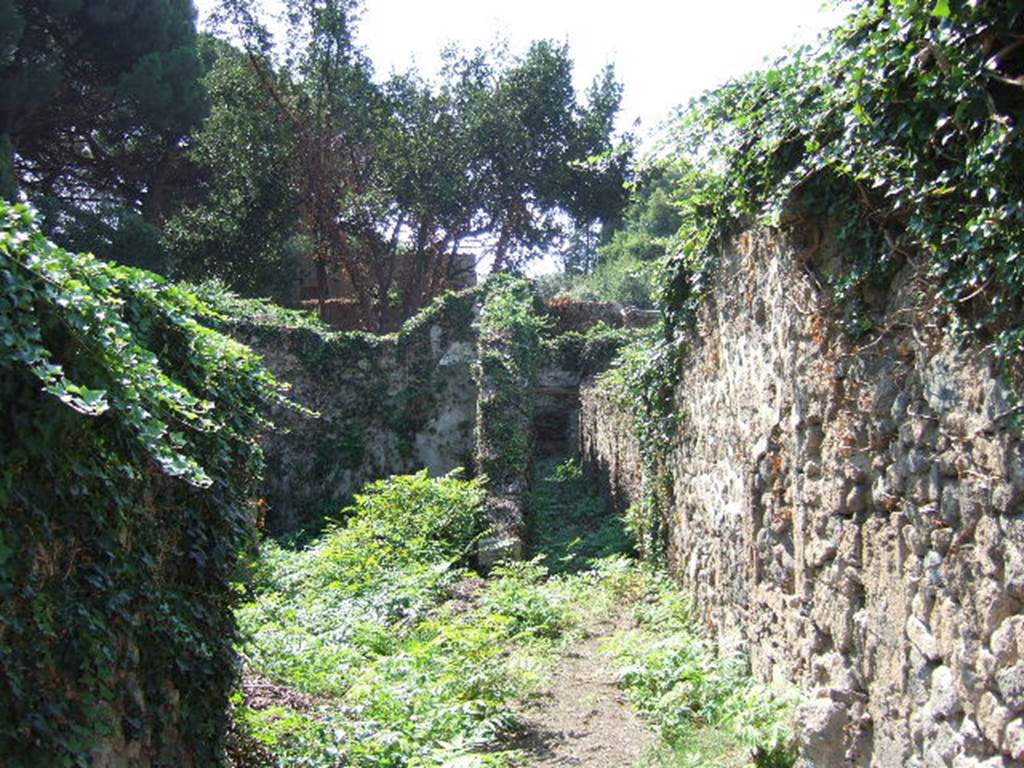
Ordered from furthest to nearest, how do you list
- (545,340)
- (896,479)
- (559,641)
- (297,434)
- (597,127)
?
(597,127), (545,340), (297,434), (559,641), (896,479)

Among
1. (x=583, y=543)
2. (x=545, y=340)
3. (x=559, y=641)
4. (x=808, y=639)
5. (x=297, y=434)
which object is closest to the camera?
(x=808, y=639)

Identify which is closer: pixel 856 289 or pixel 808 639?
pixel 856 289

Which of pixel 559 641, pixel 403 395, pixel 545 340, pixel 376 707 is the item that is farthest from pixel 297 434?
pixel 376 707

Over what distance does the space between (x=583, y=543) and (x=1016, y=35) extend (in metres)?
11.4

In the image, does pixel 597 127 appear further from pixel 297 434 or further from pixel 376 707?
pixel 376 707

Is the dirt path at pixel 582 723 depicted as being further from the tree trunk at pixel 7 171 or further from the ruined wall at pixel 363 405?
the tree trunk at pixel 7 171

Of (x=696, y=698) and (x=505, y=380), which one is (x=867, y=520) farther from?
(x=505, y=380)

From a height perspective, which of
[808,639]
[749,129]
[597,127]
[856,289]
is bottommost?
[808,639]

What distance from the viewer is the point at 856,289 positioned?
473 centimetres

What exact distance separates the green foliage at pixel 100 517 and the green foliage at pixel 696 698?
110 inches

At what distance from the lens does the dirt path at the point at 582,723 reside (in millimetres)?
6301

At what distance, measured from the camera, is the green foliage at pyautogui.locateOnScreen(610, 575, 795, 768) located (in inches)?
219

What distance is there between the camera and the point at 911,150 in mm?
3918

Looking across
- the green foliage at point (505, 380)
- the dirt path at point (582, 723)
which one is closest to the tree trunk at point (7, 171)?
the green foliage at point (505, 380)
